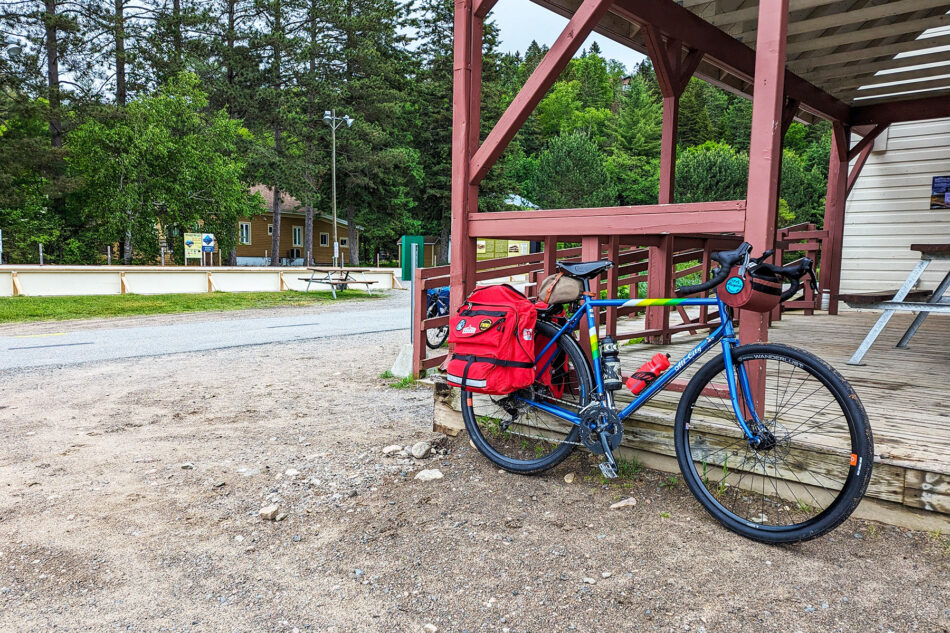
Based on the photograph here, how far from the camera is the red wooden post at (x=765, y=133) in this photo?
2812 millimetres

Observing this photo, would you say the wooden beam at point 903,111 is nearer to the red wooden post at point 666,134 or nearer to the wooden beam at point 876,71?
the wooden beam at point 876,71

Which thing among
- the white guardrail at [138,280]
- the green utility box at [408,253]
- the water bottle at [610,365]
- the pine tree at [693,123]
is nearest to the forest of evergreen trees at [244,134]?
the pine tree at [693,123]

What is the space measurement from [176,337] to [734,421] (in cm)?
901

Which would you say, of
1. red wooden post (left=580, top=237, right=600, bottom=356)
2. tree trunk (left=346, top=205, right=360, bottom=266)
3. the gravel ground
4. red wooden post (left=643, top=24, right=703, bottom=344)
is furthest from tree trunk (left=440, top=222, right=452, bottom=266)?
red wooden post (left=580, top=237, right=600, bottom=356)

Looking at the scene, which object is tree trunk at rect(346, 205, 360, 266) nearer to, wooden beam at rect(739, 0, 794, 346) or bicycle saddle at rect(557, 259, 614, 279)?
bicycle saddle at rect(557, 259, 614, 279)

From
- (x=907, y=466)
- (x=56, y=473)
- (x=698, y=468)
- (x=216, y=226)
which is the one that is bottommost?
(x=56, y=473)

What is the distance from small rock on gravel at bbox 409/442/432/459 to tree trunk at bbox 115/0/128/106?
28.0m

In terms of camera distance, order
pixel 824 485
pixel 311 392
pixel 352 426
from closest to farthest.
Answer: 1. pixel 824 485
2. pixel 352 426
3. pixel 311 392

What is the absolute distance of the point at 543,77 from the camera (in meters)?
3.61

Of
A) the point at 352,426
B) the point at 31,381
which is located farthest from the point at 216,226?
the point at 352,426

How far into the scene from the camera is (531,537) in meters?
2.65

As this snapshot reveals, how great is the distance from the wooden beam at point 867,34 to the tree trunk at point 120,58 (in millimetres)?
27382

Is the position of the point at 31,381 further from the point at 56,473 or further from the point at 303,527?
the point at 303,527

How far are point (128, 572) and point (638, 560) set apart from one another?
1.99 m
